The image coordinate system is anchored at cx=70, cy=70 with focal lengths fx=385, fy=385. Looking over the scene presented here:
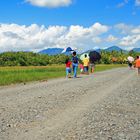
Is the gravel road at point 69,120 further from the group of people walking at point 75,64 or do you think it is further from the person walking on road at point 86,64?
the person walking on road at point 86,64

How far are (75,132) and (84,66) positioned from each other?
32.2 metres

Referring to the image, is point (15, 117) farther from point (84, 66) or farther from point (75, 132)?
point (84, 66)

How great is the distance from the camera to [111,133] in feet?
25.7

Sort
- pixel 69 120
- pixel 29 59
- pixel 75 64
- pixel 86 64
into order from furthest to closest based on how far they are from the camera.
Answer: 1. pixel 29 59
2. pixel 86 64
3. pixel 75 64
4. pixel 69 120

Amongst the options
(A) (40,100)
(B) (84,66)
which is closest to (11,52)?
(B) (84,66)

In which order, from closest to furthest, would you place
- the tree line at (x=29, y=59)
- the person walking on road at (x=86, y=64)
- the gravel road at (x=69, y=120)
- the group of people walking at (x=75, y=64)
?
the gravel road at (x=69, y=120) < the group of people walking at (x=75, y=64) < the person walking on road at (x=86, y=64) < the tree line at (x=29, y=59)

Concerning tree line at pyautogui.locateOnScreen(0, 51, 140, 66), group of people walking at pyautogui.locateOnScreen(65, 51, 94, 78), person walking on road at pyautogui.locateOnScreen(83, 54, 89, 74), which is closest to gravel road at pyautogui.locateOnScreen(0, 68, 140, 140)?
group of people walking at pyautogui.locateOnScreen(65, 51, 94, 78)

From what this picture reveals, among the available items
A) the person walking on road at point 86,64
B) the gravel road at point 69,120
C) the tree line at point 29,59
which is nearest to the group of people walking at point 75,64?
the person walking on road at point 86,64

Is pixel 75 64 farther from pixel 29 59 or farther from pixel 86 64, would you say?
pixel 29 59

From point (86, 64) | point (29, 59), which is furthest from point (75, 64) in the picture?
point (29, 59)

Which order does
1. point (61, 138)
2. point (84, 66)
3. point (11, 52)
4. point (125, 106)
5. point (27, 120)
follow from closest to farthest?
point (61, 138), point (27, 120), point (125, 106), point (84, 66), point (11, 52)

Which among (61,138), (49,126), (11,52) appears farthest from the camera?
(11,52)

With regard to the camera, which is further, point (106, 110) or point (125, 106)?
point (125, 106)

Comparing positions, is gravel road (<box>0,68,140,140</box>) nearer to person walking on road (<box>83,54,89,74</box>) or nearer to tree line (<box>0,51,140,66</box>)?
person walking on road (<box>83,54,89,74</box>)
